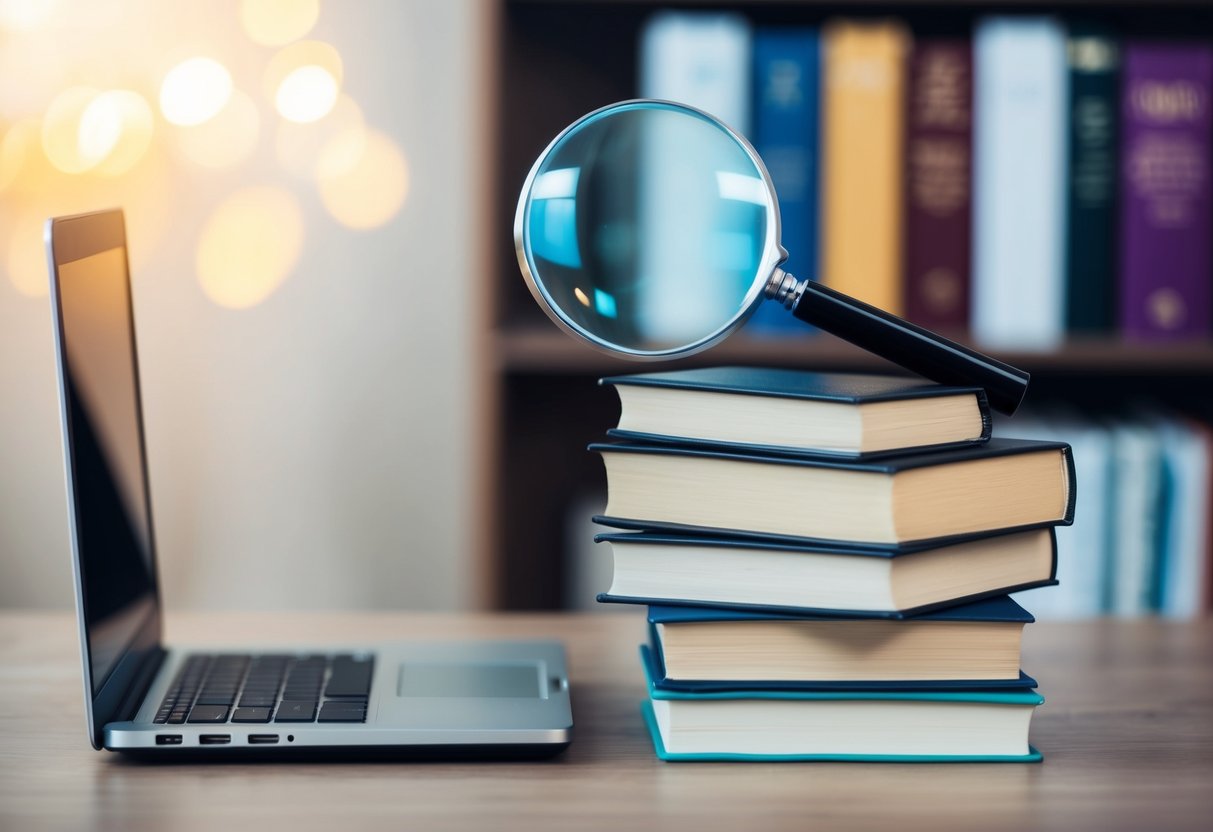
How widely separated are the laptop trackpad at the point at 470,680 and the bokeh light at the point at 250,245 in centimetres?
117

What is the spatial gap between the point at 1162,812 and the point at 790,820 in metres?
0.19

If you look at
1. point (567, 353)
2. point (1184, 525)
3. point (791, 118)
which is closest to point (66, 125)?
point (567, 353)

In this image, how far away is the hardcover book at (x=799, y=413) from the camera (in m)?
0.65

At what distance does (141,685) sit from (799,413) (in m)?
0.42

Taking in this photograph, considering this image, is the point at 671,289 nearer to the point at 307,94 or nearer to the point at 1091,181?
the point at 1091,181

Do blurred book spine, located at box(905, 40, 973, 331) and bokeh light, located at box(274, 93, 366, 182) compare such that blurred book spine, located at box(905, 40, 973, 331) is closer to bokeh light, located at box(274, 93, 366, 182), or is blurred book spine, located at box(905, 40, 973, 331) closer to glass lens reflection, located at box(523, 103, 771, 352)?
glass lens reflection, located at box(523, 103, 771, 352)

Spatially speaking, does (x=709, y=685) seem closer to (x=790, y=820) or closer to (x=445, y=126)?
(x=790, y=820)

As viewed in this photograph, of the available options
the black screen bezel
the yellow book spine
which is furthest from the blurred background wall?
the black screen bezel

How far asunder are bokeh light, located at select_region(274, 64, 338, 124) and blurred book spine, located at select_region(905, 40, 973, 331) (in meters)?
0.86

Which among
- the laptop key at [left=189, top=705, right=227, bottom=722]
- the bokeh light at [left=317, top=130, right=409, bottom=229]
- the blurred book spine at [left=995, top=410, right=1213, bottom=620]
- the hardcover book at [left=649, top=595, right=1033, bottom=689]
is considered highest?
the bokeh light at [left=317, top=130, right=409, bottom=229]

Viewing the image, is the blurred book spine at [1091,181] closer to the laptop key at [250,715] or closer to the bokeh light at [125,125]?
the laptop key at [250,715]

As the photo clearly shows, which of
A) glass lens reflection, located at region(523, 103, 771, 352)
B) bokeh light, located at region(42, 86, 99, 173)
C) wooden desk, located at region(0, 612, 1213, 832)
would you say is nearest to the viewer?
wooden desk, located at region(0, 612, 1213, 832)

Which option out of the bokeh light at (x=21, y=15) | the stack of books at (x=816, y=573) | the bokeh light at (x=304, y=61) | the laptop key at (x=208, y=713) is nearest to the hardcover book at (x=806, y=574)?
the stack of books at (x=816, y=573)

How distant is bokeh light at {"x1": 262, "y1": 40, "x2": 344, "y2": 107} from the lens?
180 centimetres
